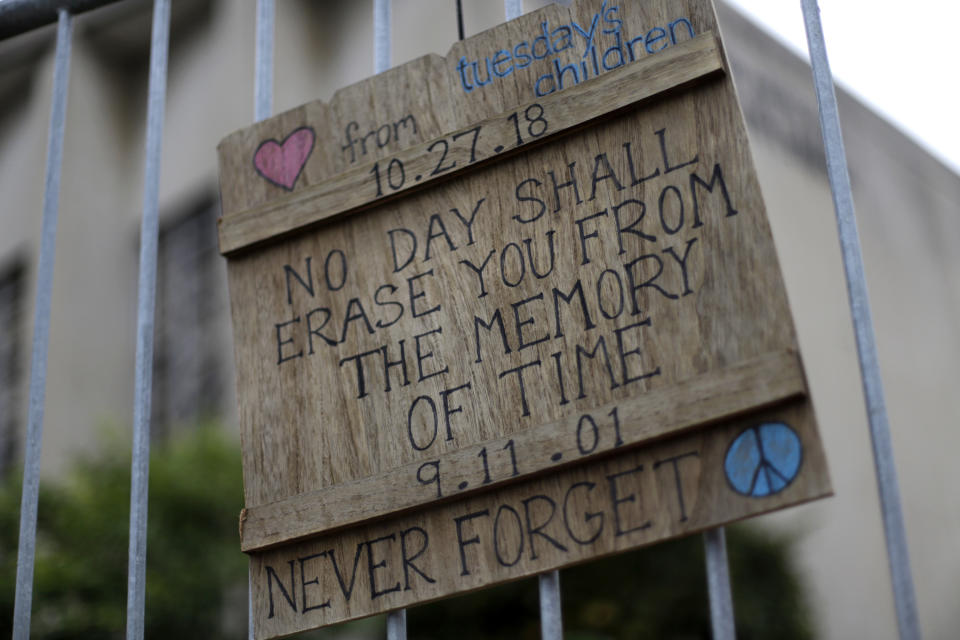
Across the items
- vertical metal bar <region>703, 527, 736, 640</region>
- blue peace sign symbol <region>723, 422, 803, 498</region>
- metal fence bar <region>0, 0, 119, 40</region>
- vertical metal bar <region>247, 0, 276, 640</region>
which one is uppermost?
metal fence bar <region>0, 0, 119, 40</region>

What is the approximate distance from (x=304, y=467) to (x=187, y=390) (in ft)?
19.9

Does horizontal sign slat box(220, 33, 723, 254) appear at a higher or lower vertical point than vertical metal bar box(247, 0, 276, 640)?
lower

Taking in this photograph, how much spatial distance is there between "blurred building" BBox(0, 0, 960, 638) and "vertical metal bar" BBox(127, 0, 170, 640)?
4.17 metres

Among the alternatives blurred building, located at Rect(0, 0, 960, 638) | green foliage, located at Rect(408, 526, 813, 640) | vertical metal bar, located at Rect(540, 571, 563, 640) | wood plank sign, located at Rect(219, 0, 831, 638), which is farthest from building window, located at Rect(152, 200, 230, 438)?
vertical metal bar, located at Rect(540, 571, 563, 640)

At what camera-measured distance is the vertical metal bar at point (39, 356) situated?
1.54 metres

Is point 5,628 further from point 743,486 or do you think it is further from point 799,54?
point 799,54

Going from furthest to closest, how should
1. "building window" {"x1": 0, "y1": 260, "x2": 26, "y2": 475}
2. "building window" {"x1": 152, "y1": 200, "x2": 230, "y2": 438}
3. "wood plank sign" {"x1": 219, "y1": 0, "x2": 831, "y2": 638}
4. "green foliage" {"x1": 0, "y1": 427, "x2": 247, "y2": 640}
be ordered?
"building window" {"x1": 0, "y1": 260, "x2": 26, "y2": 475} < "building window" {"x1": 152, "y1": 200, "x2": 230, "y2": 438} < "green foliage" {"x1": 0, "y1": 427, "x2": 247, "y2": 640} < "wood plank sign" {"x1": 219, "y1": 0, "x2": 831, "y2": 638}

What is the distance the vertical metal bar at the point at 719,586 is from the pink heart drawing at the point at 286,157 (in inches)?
30.1

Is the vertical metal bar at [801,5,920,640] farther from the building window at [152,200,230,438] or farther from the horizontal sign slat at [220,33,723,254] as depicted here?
the building window at [152,200,230,438]

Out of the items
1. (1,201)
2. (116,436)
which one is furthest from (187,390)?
(1,201)

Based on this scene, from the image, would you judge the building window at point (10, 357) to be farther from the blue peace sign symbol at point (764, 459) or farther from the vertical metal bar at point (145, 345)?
the blue peace sign symbol at point (764, 459)

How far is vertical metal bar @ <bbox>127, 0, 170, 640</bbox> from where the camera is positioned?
1.45 metres

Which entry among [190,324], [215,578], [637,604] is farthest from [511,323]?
[190,324]

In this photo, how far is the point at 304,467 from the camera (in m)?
1.40
